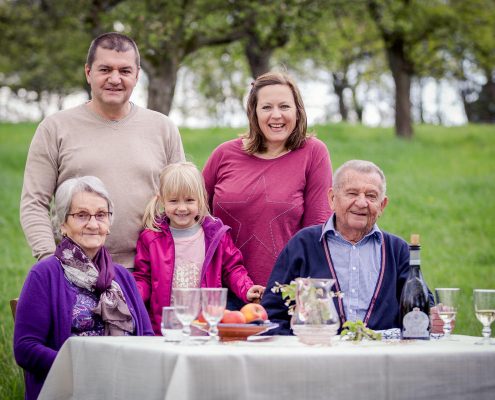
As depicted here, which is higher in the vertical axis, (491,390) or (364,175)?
(364,175)

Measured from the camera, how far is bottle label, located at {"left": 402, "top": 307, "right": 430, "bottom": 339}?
4.00 m

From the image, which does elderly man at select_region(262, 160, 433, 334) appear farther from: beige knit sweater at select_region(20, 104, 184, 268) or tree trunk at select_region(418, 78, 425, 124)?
tree trunk at select_region(418, 78, 425, 124)

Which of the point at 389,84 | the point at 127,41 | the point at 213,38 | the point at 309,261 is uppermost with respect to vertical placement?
the point at 389,84

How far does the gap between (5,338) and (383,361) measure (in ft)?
17.0

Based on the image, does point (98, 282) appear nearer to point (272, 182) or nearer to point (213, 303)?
point (213, 303)

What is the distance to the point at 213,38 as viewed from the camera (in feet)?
55.0

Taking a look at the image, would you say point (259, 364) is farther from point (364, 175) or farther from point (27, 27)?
point (27, 27)

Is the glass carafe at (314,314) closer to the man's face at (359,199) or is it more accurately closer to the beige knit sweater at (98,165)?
the man's face at (359,199)

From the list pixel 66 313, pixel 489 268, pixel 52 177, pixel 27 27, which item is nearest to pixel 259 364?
pixel 66 313

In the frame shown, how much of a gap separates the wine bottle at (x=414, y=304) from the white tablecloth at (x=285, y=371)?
1.04ft

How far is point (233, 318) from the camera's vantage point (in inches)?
149

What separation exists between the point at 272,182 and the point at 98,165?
1.01 metres

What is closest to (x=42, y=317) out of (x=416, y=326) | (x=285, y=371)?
(x=285, y=371)

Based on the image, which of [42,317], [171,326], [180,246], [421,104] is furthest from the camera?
[421,104]
